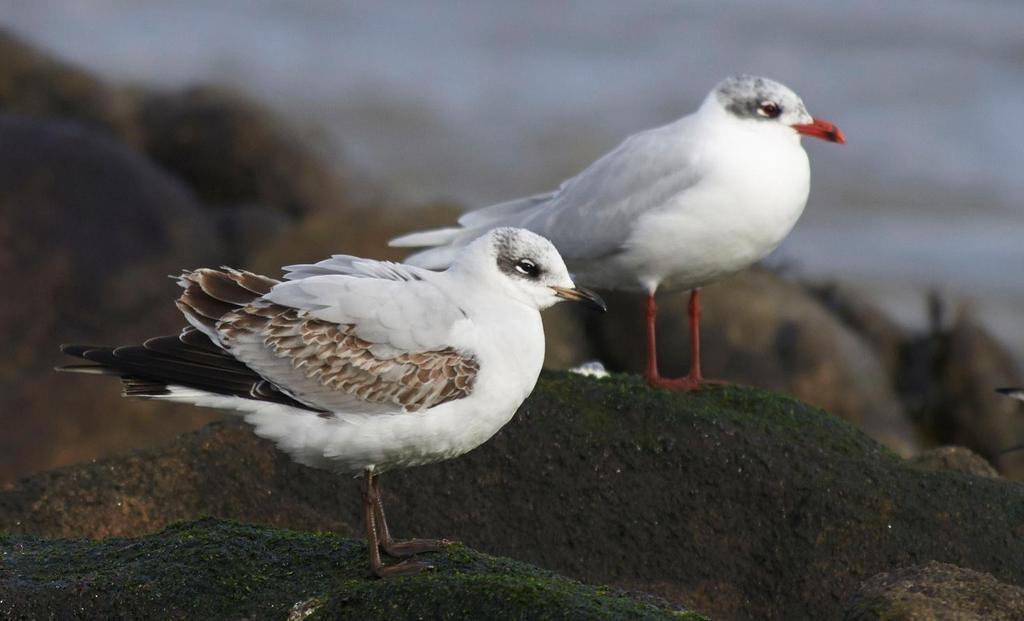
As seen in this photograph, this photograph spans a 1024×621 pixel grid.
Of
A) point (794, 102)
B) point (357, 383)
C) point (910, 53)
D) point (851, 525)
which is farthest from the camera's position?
point (910, 53)

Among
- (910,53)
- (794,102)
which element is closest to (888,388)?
(794,102)

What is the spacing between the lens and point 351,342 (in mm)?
5430

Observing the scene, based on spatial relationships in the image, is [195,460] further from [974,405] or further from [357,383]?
[974,405]

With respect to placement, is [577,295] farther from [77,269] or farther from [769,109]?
[77,269]

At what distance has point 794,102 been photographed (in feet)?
26.5

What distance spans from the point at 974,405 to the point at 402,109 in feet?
39.8

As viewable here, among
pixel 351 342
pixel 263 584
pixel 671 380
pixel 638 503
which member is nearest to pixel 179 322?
pixel 671 380

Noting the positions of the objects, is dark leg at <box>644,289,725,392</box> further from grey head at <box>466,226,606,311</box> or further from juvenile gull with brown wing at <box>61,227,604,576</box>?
juvenile gull with brown wing at <box>61,227,604,576</box>

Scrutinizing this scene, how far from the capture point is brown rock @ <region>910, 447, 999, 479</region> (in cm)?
763

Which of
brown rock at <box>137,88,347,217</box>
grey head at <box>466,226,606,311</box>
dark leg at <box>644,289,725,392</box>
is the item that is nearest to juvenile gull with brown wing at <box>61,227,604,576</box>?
grey head at <box>466,226,606,311</box>

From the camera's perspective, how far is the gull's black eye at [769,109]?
8.00 metres

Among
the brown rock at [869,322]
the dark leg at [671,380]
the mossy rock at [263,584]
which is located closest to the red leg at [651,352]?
the dark leg at [671,380]

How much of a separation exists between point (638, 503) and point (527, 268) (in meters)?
1.45

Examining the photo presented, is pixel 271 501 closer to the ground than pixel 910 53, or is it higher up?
higher up
